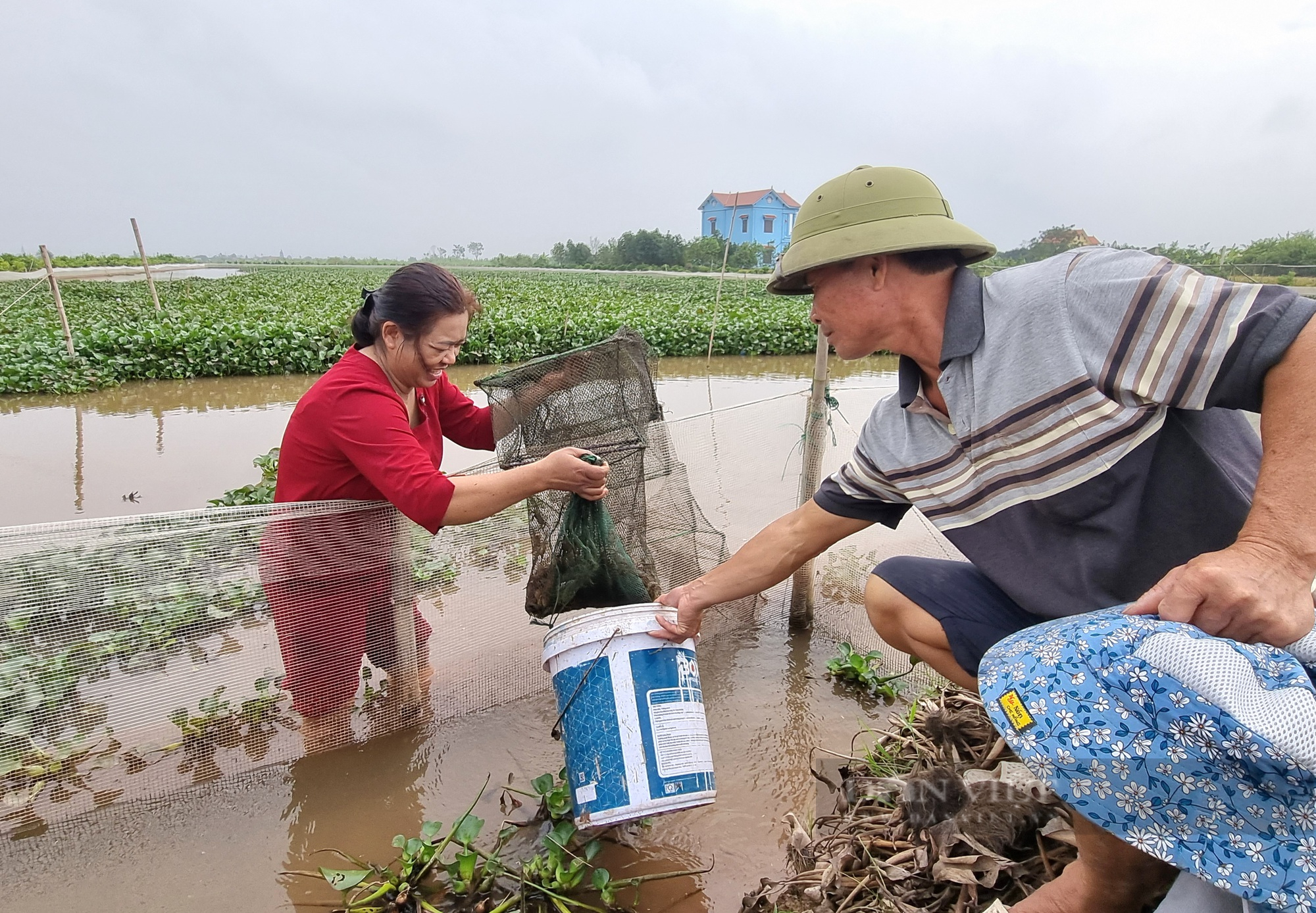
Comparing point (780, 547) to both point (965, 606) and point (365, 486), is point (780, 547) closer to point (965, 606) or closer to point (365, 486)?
point (965, 606)

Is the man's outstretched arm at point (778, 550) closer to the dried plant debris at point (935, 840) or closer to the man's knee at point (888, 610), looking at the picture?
the man's knee at point (888, 610)

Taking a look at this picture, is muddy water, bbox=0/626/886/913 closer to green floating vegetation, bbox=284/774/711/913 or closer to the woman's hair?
green floating vegetation, bbox=284/774/711/913

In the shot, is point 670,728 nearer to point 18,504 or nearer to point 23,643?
point 23,643

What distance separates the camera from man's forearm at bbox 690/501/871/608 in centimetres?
210

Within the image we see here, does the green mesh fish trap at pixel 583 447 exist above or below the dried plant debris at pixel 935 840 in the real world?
above

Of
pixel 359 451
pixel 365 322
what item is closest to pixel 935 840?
pixel 359 451

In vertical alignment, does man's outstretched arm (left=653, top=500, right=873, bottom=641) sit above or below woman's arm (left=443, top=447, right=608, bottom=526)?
below

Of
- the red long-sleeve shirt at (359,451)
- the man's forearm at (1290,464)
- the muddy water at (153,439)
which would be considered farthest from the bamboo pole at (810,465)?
the man's forearm at (1290,464)

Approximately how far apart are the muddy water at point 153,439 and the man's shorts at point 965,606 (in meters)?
1.64

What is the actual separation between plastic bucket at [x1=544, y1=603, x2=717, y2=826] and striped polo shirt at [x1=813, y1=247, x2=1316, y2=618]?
2.60ft

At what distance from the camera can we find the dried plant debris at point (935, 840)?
Result: 1.72 meters

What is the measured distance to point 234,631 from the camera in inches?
85.7

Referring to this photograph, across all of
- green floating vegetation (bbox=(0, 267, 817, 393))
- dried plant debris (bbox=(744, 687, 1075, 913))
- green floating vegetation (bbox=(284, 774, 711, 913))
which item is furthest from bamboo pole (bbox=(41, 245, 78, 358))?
dried plant debris (bbox=(744, 687, 1075, 913))

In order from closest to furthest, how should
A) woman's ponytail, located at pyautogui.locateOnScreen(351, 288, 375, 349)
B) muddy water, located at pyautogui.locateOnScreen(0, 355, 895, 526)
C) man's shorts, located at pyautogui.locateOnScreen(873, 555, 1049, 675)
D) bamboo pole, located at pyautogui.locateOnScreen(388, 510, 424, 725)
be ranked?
man's shorts, located at pyautogui.locateOnScreen(873, 555, 1049, 675) < woman's ponytail, located at pyautogui.locateOnScreen(351, 288, 375, 349) < bamboo pole, located at pyautogui.locateOnScreen(388, 510, 424, 725) < muddy water, located at pyautogui.locateOnScreen(0, 355, 895, 526)
